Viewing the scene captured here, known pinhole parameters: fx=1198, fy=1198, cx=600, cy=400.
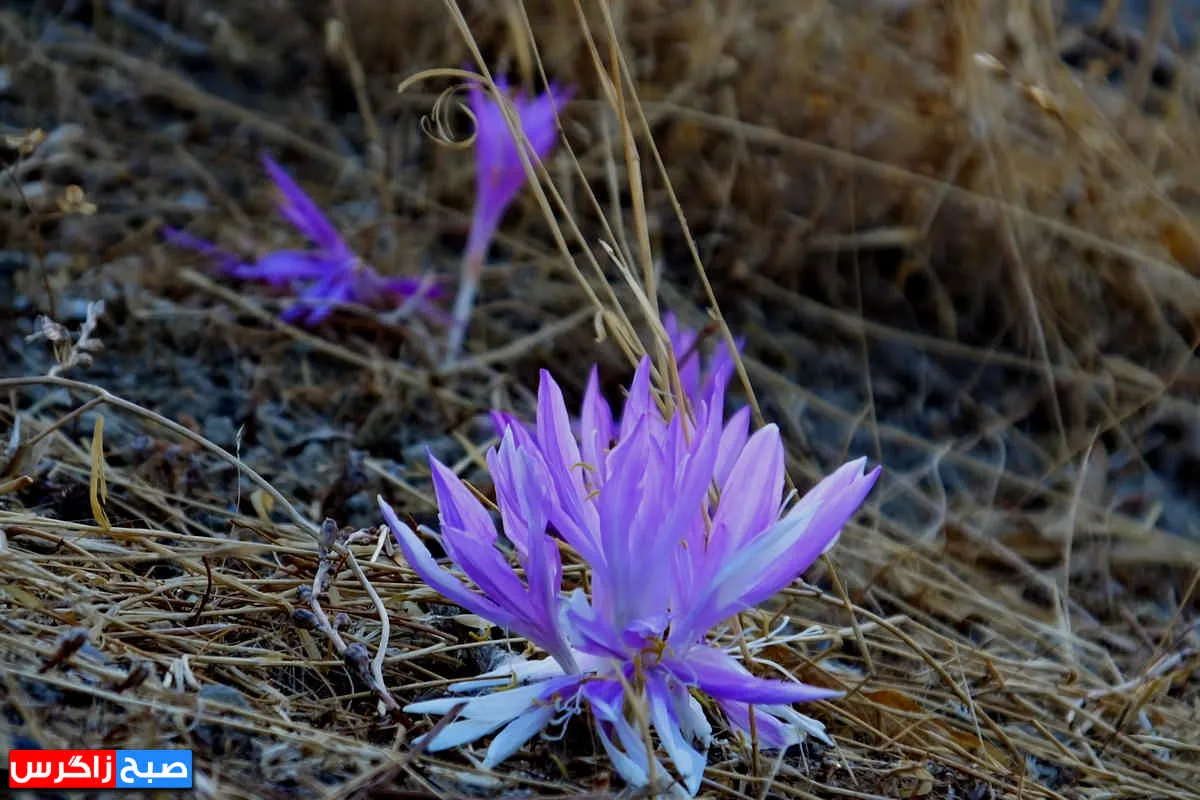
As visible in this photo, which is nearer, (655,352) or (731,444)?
(731,444)

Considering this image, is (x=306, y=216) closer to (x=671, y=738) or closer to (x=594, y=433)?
(x=594, y=433)

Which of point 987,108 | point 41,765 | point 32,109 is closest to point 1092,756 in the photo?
point 41,765

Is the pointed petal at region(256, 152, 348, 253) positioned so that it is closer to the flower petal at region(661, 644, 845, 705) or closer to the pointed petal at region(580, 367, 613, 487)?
the pointed petal at region(580, 367, 613, 487)

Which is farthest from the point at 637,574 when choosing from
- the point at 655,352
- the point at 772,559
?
the point at 655,352

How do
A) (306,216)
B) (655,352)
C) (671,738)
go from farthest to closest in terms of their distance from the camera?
(306,216) < (655,352) < (671,738)

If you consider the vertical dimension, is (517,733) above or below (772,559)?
below

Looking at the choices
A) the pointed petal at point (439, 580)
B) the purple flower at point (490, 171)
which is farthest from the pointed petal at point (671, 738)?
the purple flower at point (490, 171)
